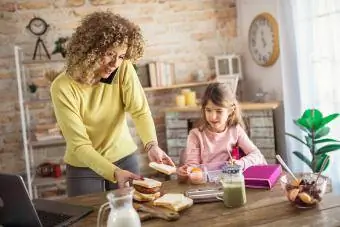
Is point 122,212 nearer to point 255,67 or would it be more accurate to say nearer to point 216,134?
point 216,134

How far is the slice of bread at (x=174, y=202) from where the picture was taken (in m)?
1.58

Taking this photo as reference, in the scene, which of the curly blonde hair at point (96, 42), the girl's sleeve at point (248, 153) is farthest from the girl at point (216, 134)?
the curly blonde hair at point (96, 42)

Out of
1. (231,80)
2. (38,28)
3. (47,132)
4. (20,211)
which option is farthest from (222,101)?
(38,28)

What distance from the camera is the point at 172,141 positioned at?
4.06 metres

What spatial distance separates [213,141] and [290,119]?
129cm

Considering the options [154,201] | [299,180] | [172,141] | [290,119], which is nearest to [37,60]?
[172,141]

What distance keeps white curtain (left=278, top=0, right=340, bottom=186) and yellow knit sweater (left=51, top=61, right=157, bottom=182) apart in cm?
150

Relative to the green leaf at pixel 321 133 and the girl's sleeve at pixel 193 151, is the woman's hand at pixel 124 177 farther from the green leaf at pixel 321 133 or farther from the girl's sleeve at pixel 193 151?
the green leaf at pixel 321 133

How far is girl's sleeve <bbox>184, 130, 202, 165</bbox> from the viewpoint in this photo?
2.37 metres

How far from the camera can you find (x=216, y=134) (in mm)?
2416

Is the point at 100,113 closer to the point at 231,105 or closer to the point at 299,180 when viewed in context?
the point at 231,105

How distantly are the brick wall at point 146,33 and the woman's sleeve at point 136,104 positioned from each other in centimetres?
179

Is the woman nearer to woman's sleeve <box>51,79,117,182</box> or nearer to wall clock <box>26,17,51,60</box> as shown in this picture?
woman's sleeve <box>51,79,117,182</box>

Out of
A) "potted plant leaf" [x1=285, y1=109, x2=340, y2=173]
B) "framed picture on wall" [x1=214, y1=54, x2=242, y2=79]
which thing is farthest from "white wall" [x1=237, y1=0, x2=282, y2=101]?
"potted plant leaf" [x1=285, y1=109, x2=340, y2=173]
